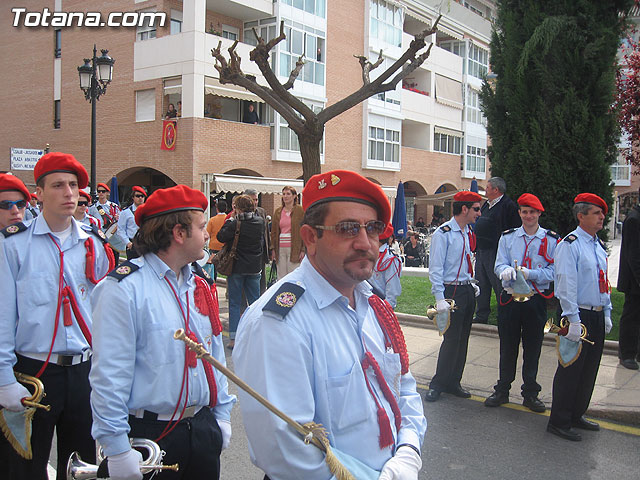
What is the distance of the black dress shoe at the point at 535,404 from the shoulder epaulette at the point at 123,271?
4.60m

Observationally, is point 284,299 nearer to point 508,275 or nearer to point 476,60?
point 508,275

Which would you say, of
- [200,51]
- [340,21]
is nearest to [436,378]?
Answer: [200,51]

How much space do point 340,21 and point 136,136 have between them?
12.0 metres

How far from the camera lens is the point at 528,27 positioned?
10.2 metres

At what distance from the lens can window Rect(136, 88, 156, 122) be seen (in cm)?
2494

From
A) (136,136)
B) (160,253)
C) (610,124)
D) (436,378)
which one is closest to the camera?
(160,253)

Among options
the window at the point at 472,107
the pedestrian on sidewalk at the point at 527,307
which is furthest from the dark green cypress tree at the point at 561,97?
the window at the point at 472,107

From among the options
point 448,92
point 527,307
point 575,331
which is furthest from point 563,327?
point 448,92

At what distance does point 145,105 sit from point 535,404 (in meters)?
22.9

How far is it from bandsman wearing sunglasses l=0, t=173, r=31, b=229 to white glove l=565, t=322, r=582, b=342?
464 cm

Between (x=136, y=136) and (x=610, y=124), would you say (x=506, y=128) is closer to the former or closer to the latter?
(x=610, y=124)

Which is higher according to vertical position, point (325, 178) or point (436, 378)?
point (325, 178)

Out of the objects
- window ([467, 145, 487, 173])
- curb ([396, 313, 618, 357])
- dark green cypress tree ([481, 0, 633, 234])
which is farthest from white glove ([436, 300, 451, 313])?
window ([467, 145, 487, 173])

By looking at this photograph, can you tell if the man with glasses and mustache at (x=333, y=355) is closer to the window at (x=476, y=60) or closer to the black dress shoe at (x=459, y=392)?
the black dress shoe at (x=459, y=392)
